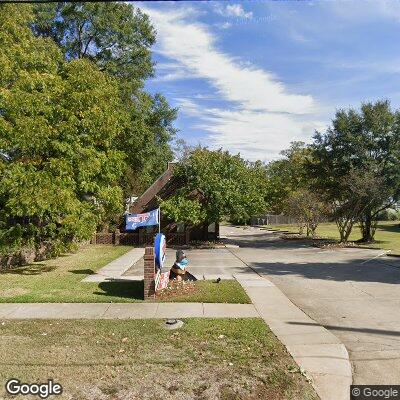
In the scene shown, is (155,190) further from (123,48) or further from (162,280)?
(162,280)

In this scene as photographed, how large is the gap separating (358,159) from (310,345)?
24.9 m

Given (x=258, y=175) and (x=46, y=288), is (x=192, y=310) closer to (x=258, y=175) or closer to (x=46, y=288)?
(x=46, y=288)

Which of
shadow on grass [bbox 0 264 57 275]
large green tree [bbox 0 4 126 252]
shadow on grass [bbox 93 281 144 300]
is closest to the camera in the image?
shadow on grass [bbox 93 281 144 300]

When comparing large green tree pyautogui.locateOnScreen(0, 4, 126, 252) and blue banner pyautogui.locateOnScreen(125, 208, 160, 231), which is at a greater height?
large green tree pyautogui.locateOnScreen(0, 4, 126, 252)

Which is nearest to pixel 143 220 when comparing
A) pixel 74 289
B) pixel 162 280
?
pixel 162 280

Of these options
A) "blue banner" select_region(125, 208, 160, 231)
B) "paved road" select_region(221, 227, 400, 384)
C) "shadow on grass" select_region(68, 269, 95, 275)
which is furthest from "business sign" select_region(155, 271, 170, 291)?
"shadow on grass" select_region(68, 269, 95, 275)

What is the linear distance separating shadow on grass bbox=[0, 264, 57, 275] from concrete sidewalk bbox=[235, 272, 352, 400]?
8.96 metres

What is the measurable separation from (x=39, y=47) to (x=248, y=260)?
14.2 metres

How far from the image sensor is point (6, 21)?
17.7 metres

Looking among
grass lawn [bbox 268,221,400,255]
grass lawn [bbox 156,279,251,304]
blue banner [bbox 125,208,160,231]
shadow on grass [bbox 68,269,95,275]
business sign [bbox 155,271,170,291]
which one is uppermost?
blue banner [bbox 125,208,160,231]

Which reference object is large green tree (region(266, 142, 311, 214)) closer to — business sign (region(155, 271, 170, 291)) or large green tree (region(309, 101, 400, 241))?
large green tree (region(309, 101, 400, 241))

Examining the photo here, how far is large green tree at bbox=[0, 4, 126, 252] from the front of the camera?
1492cm

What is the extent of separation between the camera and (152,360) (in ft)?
21.6

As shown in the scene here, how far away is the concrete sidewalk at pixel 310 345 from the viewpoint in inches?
232
